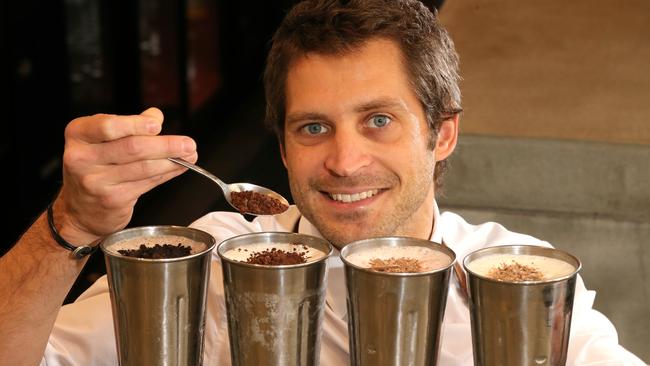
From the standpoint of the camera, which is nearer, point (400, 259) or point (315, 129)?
point (400, 259)

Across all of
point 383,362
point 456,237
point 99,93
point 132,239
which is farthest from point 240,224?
point 99,93

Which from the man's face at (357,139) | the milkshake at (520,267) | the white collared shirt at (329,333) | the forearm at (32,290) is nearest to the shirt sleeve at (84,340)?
the white collared shirt at (329,333)

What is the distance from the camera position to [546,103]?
10.3 ft

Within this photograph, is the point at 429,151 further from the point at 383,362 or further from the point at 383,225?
the point at 383,362

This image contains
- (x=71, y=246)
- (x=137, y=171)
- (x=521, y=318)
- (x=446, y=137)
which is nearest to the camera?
(x=521, y=318)

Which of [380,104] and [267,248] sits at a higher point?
[380,104]

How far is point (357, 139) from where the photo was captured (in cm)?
177

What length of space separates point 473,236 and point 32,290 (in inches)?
41.5

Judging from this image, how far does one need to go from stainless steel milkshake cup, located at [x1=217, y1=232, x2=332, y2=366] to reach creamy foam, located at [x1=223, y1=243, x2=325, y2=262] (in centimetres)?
1

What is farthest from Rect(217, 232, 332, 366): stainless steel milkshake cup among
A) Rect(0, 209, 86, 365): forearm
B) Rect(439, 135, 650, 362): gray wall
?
Rect(439, 135, 650, 362): gray wall

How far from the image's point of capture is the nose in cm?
172

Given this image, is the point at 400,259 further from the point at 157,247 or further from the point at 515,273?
the point at 157,247

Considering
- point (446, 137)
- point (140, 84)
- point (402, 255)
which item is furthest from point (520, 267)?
point (140, 84)

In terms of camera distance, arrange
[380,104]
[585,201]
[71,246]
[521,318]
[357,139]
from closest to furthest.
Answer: [521,318] < [71,246] < [357,139] < [380,104] < [585,201]
